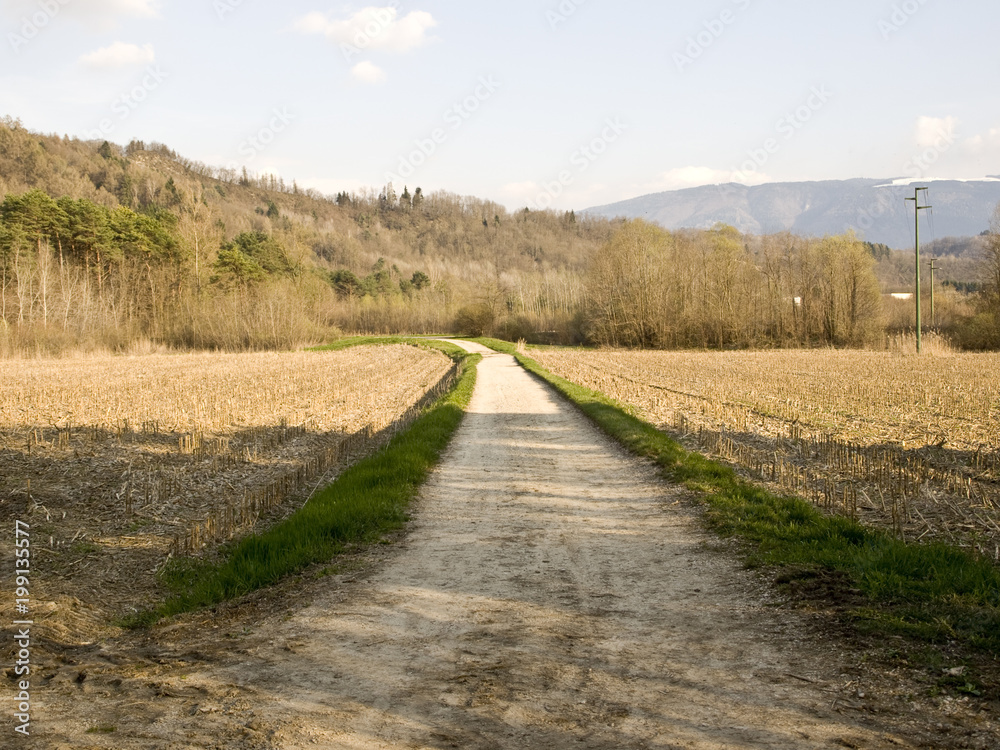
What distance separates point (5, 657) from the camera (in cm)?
511

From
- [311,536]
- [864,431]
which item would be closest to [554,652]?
[311,536]

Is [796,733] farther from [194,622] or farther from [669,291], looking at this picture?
[669,291]

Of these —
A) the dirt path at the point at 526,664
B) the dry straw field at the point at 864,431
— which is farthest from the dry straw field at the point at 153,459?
the dry straw field at the point at 864,431

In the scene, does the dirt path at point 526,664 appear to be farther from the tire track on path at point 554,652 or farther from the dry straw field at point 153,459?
the dry straw field at point 153,459

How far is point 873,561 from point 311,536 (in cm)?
589

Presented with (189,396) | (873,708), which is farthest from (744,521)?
(189,396)

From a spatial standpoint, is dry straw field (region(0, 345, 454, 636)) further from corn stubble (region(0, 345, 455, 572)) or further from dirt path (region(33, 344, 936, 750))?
dirt path (region(33, 344, 936, 750))

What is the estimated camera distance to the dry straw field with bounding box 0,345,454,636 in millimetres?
8289

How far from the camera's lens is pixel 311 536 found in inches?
319

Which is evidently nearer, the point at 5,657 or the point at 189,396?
the point at 5,657

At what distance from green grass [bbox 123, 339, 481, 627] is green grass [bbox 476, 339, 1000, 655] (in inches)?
169

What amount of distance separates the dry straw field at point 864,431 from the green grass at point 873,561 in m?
0.71

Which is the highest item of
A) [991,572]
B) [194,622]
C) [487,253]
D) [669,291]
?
[487,253]

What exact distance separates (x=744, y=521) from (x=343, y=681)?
215 inches
